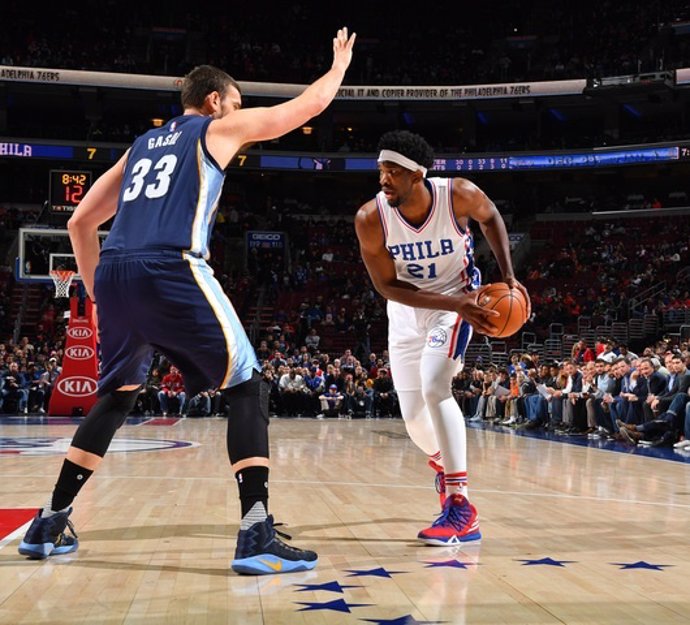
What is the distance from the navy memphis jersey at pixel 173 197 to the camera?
3303 mm

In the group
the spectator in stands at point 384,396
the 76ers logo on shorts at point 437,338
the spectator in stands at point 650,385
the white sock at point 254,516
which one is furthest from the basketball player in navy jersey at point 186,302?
the spectator in stands at point 384,396

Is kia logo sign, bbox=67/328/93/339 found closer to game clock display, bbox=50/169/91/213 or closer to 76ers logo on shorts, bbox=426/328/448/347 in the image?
game clock display, bbox=50/169/91/213

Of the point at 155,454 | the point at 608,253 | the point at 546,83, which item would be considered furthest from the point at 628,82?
the point at 155,454

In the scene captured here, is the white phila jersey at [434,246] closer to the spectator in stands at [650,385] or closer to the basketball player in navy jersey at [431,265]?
the basketball player in navy jersey at [431,265]

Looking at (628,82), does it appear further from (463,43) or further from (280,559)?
(280,559)

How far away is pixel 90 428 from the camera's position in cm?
356

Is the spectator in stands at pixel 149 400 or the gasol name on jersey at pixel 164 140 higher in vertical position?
the gasol name on jersey at pixel 164 140

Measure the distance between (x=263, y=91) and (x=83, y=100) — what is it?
6.82 m

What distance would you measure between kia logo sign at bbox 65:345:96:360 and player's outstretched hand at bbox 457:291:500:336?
12217mm

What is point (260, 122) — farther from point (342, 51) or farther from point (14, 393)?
point (14, 393)

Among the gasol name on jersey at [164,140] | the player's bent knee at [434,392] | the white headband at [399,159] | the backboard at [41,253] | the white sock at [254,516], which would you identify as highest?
the backboard at [41,253]

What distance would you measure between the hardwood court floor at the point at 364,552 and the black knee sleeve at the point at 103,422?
43 cm

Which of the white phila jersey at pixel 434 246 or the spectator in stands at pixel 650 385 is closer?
the white phila jersey at pixel 434 246

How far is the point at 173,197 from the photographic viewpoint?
130 inches
